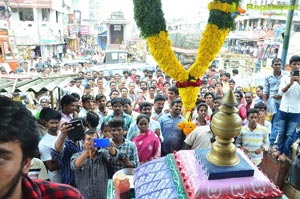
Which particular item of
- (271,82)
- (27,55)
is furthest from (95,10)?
(271,82)

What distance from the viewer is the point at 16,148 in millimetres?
1004

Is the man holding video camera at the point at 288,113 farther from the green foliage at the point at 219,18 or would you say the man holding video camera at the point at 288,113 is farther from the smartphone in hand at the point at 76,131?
the smartphone in hand at the point at 76,131

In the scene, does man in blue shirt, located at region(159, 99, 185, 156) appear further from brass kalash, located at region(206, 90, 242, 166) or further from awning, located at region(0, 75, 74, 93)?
brass kalash, located at region(206, 90, 242, 166)

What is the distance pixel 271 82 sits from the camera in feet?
16.1

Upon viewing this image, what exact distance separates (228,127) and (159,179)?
0.54 meters

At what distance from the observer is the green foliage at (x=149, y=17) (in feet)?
10.0

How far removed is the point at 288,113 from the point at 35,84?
14.0ft

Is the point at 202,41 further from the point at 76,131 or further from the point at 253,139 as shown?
the point at 76,131

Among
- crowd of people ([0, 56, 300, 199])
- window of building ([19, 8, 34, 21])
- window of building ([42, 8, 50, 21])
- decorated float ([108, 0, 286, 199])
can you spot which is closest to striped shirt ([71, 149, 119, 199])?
crowd of people ([0, 56, 300, 199])

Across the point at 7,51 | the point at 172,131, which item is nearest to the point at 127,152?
the point at 172,131

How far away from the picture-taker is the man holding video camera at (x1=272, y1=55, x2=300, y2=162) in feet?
13.0

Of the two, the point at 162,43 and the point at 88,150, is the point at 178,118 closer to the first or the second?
the point at 162,43

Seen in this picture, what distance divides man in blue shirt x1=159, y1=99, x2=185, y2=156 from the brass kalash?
236 cm

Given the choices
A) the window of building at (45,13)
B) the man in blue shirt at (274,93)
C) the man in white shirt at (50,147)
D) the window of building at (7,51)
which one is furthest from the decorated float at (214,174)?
the window of building at (45,13)
